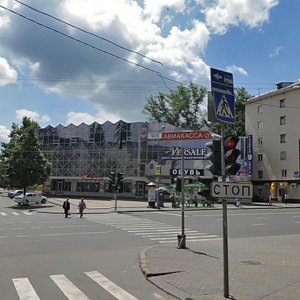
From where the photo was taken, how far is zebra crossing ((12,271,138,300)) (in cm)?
823

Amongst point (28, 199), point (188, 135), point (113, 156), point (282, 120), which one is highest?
point (282, 120)

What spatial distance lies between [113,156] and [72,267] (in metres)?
55.7

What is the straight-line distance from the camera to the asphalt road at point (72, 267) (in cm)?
859

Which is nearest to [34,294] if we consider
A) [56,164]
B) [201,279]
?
[201,279]

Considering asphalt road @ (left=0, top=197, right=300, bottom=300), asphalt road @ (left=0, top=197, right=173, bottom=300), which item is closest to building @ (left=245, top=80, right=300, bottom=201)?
asphalt road @ (left=0, top=197, right=300, bottom=300)

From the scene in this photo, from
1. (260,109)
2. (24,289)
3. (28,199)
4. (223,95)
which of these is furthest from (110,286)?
(260,109)

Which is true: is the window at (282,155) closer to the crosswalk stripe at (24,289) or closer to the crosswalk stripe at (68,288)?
the crosswalk stripe at (68,288)

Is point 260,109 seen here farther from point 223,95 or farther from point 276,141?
point 223,95

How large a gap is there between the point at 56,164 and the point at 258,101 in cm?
3547

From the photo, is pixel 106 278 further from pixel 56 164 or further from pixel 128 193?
pixel 56 164

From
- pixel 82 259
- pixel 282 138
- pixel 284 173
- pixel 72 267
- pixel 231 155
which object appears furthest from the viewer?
pixel 282 138

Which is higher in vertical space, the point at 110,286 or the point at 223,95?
the point at 223,95

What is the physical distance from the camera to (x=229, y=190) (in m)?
8.51

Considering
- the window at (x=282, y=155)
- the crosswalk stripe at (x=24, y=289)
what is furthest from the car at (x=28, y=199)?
the crosswalk stripe at (x=24, y=289)
